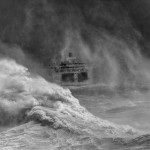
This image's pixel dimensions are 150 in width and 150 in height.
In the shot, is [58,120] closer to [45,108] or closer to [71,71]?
[45,108]

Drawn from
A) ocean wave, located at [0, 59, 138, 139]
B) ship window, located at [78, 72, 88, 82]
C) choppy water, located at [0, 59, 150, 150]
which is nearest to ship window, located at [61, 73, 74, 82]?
ship window, located at [78, 72, 88, 82]

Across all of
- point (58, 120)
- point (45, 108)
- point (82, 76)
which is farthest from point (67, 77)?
point (58, 120)

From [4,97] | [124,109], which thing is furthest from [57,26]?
[4,97]

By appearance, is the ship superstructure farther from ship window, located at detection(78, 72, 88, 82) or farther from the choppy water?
the choppy water

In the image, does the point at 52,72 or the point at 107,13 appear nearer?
the point at 52,72

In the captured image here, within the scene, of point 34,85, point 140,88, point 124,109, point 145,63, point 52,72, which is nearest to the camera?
point 34,85

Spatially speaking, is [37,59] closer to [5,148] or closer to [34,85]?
[34,85]

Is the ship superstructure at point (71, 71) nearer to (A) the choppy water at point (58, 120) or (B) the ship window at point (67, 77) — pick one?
(B) the ship window at point (67, 77)

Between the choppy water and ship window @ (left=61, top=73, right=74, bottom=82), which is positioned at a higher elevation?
ship window @ (left=61, top=73, right=74, bottom=82)
